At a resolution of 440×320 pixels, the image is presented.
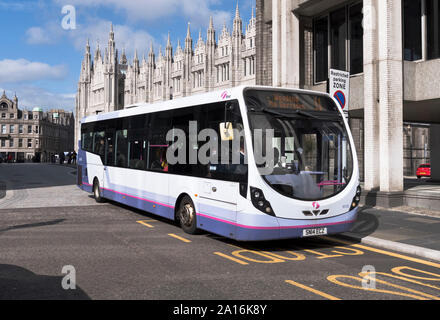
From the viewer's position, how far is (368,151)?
14.3 metres

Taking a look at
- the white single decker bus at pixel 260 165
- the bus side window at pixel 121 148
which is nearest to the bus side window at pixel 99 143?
the bus side window at pixel 121 148

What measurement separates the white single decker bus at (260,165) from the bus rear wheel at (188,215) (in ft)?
0.07

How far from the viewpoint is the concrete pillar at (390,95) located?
13.8m

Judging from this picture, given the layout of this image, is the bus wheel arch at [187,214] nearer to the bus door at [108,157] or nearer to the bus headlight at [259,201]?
the bus headlight at [259,201]

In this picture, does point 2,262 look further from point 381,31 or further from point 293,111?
point 381,31

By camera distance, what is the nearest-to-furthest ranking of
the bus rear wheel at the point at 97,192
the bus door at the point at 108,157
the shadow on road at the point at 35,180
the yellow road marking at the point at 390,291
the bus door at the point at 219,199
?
the yellow road marking at the point at 390,291, the bus door at the point at 219,199, the bus door at the point at 108,157, the bus rear wheel at the point at 97,192, the shadow on road at the point at 35,180

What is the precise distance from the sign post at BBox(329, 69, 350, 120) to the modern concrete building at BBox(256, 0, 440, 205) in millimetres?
3041

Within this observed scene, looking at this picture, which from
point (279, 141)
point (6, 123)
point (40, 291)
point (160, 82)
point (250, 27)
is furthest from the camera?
point (6, 123)

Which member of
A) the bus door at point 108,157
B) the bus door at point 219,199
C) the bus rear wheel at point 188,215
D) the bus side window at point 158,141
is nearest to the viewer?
the bus door at point 219,199

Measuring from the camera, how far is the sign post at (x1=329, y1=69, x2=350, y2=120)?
11.0m

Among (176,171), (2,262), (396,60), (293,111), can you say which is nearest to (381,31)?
(396,60)

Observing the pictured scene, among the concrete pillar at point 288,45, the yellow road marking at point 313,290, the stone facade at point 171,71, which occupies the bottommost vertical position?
the yellow road marking at point 313,290

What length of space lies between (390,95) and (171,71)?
67.7 m

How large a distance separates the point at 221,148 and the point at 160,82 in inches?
3053
